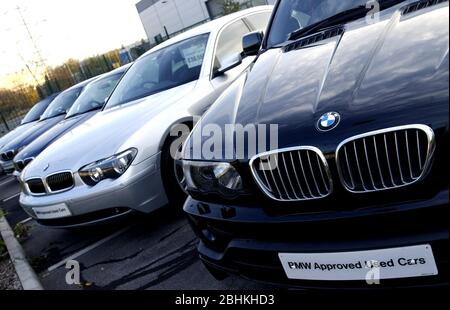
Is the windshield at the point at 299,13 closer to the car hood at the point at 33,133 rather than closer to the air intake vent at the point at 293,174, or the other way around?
the air intake vent at the point at 293,174

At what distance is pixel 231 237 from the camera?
2.00 metres

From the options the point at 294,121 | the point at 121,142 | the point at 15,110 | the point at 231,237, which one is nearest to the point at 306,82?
the point at 294,121

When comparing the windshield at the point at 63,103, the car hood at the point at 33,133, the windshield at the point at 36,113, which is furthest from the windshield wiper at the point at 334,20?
the windshield at the point at 36,113

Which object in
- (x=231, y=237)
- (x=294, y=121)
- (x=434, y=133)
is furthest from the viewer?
(x=231, y=237)

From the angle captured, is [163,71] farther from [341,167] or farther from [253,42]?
[341,167]

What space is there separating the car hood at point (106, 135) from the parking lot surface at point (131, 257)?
65 centimetres

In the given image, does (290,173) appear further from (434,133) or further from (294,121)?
(434,133)

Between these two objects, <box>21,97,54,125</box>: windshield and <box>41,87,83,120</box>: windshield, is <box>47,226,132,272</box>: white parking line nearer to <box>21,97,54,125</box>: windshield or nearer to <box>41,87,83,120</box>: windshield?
<box>41,87,83,120</box>: windshield

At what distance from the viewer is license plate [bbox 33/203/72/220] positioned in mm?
3637

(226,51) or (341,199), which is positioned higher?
(226,51)

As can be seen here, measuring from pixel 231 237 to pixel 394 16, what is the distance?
145 centimetres

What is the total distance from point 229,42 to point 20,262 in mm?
3122

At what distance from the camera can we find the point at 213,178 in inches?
81.2

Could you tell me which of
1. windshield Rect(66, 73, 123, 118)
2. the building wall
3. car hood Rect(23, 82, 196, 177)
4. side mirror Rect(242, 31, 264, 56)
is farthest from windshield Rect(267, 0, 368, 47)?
the building wall
